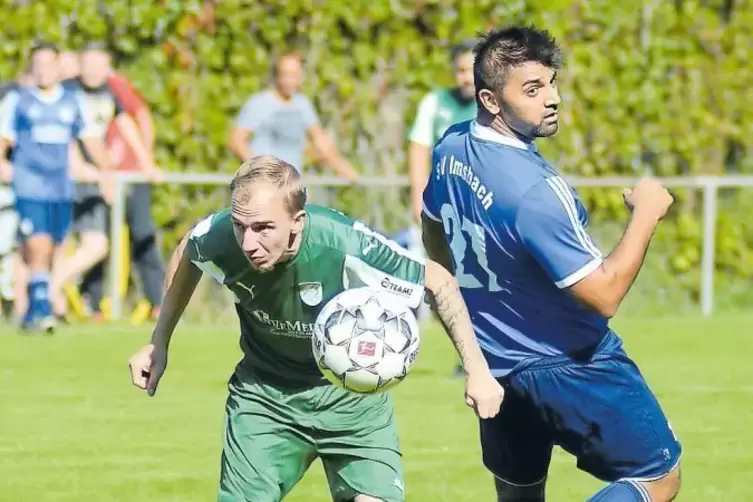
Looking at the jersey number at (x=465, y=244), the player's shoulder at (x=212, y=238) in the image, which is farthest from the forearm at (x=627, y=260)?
the player's shoulder at (x=212, y=238)

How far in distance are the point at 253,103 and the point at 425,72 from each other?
2743 mm

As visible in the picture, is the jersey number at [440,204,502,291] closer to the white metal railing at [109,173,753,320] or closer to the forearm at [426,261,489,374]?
the forearm at [426,261,489,374]

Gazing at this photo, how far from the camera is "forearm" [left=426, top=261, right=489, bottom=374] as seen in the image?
5.13 m

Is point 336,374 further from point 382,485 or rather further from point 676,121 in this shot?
point 676,121

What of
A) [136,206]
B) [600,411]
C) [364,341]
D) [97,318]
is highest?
[364,341]

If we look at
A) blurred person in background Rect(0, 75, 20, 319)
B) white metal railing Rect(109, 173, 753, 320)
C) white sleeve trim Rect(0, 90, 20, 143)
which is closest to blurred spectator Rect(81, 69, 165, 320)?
white metal railing Rect(109, 173, 753, 320)

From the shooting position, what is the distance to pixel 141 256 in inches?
558

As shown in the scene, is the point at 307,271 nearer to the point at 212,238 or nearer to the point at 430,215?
the point at 212,238

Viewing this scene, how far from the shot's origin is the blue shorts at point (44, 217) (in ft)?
43.5

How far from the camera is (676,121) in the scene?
54.1ft

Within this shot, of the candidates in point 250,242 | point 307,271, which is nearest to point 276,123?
point 307,271

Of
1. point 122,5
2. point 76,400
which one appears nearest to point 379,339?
point 76,400

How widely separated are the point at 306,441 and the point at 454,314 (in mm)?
810

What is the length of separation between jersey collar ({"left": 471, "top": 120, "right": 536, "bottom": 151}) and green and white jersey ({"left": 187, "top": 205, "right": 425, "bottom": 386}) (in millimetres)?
450
